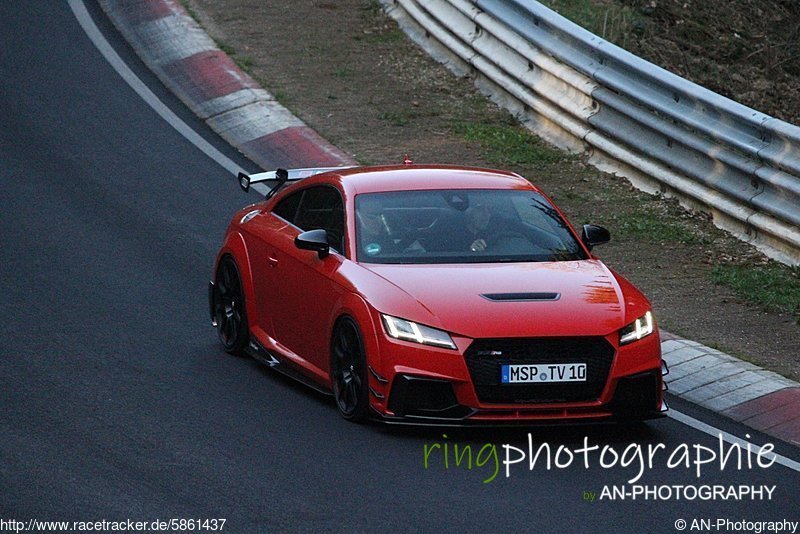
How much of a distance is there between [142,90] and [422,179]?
914 cm

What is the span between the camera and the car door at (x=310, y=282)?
368 inches

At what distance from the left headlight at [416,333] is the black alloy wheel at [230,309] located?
7.51 feet

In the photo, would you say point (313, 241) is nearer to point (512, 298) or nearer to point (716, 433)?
point (512, 298)

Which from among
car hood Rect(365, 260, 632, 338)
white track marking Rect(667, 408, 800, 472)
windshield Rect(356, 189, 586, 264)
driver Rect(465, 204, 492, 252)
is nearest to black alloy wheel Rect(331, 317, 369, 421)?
car hood Rect(365, 260, 632, 338)

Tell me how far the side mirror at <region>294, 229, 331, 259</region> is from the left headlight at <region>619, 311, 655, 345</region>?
78.3 inches

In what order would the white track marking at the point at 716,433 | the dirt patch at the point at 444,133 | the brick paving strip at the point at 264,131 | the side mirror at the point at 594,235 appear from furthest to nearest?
the dirt patch at the point at 444,133 < the side mirror at the point at 594,235 < the brick paving strip at the point at 264,131 < the white track marking at the point at 716,433

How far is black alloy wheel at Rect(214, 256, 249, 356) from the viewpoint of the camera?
10672mm

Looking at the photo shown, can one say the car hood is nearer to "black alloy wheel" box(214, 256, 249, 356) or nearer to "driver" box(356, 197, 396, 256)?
"driver" box(356, 197, 396, 256)

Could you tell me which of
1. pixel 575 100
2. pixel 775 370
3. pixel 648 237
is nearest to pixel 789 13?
pixel 575 100

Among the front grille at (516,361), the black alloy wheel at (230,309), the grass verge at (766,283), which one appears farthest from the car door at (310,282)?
the grass verge at (766,283)

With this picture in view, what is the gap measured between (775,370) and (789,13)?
38.9ft

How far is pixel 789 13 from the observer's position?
69.4 feet

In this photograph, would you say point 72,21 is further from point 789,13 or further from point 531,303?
point 531,303

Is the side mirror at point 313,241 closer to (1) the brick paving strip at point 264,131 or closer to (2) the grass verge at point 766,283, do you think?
(1) the brick paving strip at point 264,131
